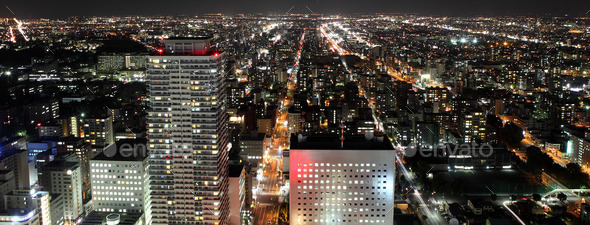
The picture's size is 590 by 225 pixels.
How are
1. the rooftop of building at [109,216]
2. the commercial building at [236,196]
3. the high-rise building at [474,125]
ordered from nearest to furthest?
the rooftop of building at [109,216], the commercial building at [236,196], the high-rise building at [474,125]

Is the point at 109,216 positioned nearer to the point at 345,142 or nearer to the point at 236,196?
the point at 236,196

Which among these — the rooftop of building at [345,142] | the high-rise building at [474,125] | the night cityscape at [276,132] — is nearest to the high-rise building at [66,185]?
the night cityscape at [276,132]

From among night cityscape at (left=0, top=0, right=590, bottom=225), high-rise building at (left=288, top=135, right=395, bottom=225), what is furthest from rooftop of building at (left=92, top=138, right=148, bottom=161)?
high-rise building at (left=288, top=135, right=395, bottom=225)

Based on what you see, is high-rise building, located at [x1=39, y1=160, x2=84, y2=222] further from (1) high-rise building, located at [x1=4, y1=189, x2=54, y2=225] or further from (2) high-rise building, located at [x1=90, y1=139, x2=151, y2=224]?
(1) high-rise building, located at [x1=4, y1=189, x2=54, y2=225]

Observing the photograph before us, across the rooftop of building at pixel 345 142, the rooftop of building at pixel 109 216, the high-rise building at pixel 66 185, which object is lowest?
the rooftop of building at pixel 109 216

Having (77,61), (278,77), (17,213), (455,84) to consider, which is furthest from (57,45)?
(17,213)

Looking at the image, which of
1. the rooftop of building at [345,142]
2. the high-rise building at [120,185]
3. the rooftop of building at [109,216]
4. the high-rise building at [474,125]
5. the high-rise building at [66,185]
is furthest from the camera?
the high-rise building at [474,125]

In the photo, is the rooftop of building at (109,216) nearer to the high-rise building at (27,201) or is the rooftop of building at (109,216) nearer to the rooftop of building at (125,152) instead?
the high-rise building at (27,201)

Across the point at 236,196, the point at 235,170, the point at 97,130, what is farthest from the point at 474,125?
the point at 97,130
